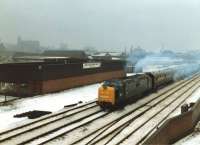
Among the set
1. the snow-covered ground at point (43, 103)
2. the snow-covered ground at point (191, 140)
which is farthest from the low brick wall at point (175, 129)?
the snow-covered ground at point (43, 103)

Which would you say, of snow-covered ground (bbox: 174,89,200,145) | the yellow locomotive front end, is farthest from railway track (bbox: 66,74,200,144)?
snow-covered ground (bbox: 174,89,200,145)

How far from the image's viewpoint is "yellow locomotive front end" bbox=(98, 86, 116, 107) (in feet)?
90.6

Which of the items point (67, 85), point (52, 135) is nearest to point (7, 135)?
point (52, 135)

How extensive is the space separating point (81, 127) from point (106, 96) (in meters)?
5.92

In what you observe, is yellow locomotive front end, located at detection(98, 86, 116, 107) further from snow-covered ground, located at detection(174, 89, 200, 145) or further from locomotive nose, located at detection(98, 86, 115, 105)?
snow-covered ground, located at detection(174, 89, 200, 145)

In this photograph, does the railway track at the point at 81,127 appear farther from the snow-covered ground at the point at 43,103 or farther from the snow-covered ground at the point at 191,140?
the snow-covered ground at the point at 191,140

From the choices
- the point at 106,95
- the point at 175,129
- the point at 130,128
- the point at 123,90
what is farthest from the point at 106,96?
the point at 175,129

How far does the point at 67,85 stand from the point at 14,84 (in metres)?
6.81

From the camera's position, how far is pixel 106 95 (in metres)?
28.0

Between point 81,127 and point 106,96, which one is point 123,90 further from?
point 81,127

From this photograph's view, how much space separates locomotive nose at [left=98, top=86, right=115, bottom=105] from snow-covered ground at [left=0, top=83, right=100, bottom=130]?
154 inches

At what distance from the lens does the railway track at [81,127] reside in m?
19.3

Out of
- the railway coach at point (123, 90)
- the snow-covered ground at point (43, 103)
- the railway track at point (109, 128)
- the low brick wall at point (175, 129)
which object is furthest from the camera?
the railway coach at point (123, 90)

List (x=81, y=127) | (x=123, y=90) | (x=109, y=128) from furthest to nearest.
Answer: (x=123, y=90) → (x=81, y=127) → (x=109, y=128)
